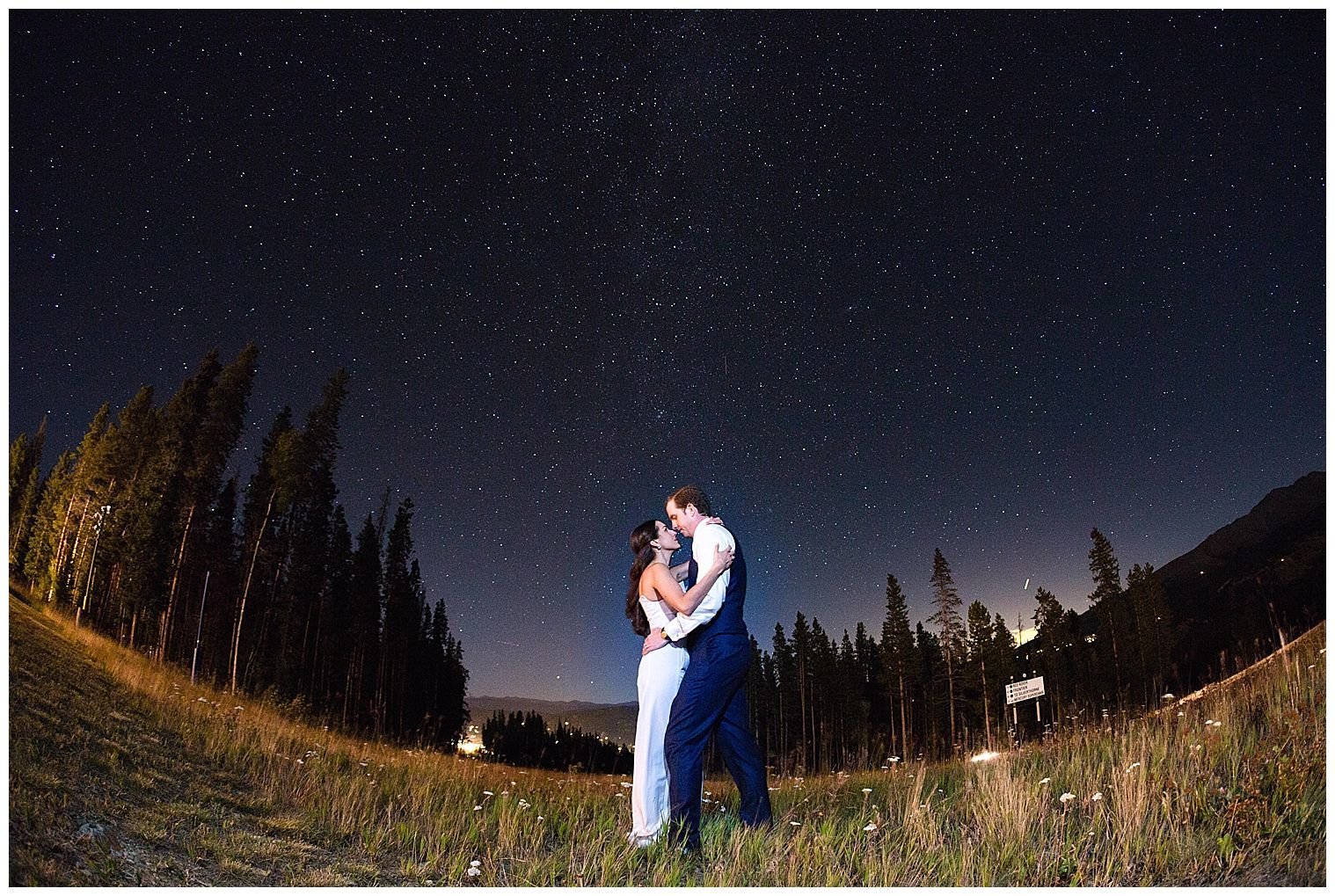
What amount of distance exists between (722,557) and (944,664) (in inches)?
1312

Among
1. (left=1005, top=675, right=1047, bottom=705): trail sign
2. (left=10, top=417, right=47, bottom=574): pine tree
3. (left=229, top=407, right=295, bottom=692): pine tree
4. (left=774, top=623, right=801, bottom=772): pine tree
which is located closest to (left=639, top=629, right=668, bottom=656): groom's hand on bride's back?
(left=1005, top=675, right=1047, bottom=705): trail sign

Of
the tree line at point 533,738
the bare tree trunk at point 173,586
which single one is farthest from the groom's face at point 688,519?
the tree line at point 533,738

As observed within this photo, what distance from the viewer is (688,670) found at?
4.86 meters

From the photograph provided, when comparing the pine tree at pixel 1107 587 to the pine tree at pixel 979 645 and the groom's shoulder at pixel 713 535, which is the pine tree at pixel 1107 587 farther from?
the groom's shoulder at pixel 713 535

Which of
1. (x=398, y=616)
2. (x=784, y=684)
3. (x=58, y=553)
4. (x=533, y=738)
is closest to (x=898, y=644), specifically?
(x=784, y=684)

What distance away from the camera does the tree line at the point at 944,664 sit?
27.7 metres

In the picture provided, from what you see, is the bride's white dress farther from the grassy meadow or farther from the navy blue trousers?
the grassy meadow

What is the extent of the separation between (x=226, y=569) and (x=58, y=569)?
401 inches

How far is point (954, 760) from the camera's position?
8594mm

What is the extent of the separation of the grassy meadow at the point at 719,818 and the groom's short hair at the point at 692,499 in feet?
6.04

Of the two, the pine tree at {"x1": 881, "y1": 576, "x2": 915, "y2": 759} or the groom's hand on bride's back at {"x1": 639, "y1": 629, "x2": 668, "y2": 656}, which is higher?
the pine tree at {"x1": 881, "y1": 576, "x2": 915, "y2": 759}

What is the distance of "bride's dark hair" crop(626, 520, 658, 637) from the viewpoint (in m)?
5.26

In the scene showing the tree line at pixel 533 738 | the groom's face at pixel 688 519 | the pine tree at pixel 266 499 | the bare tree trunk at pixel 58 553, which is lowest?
the tree line at pixel 533 738

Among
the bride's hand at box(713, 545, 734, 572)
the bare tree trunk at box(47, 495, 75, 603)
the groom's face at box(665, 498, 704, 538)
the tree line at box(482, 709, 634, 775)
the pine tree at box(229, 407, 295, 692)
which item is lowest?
the tree line at box(482, 709, 634, 775)
